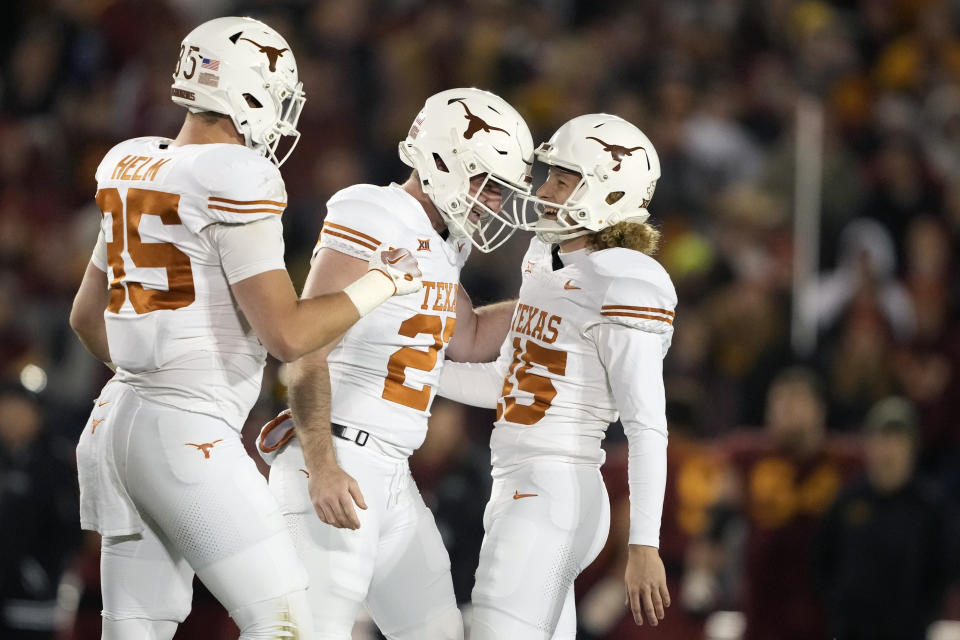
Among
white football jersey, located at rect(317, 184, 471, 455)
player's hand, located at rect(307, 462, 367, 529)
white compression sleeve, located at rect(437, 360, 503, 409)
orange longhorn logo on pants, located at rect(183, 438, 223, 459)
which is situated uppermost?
white football jersey, located at rect(317, 184, 471, 455)

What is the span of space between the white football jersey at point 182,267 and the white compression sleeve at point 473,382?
3.31ft

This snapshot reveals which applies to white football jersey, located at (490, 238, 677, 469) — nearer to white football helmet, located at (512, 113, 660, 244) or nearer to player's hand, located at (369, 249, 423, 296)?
white football helmet, located at (512, 113, 660, 244)

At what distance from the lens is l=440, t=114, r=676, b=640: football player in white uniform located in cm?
411

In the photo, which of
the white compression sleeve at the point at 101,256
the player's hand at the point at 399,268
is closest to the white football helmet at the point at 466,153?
the player's hand at the point at 399,268

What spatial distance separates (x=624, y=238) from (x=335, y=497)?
4.15 feet

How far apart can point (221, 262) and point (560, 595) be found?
1.38 metres

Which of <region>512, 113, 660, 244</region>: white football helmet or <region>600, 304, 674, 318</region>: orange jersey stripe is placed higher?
<region>512, 113, 660, 244</region>: white football helmet

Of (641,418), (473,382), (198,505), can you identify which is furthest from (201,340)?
(641,418)

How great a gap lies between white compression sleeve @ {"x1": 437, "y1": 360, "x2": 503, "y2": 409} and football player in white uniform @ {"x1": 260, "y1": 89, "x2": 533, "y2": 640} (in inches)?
11.6

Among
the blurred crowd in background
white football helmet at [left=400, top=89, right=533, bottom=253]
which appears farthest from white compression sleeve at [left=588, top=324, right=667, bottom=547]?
the blurred crowd in background

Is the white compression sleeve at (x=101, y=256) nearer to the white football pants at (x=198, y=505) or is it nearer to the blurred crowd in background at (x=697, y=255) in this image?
the white football pants at (x=198, y=505)

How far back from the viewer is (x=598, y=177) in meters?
4.45

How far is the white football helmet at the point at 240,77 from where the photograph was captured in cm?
390

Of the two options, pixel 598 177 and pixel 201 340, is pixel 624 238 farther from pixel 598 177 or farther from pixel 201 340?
pixel 201 340
